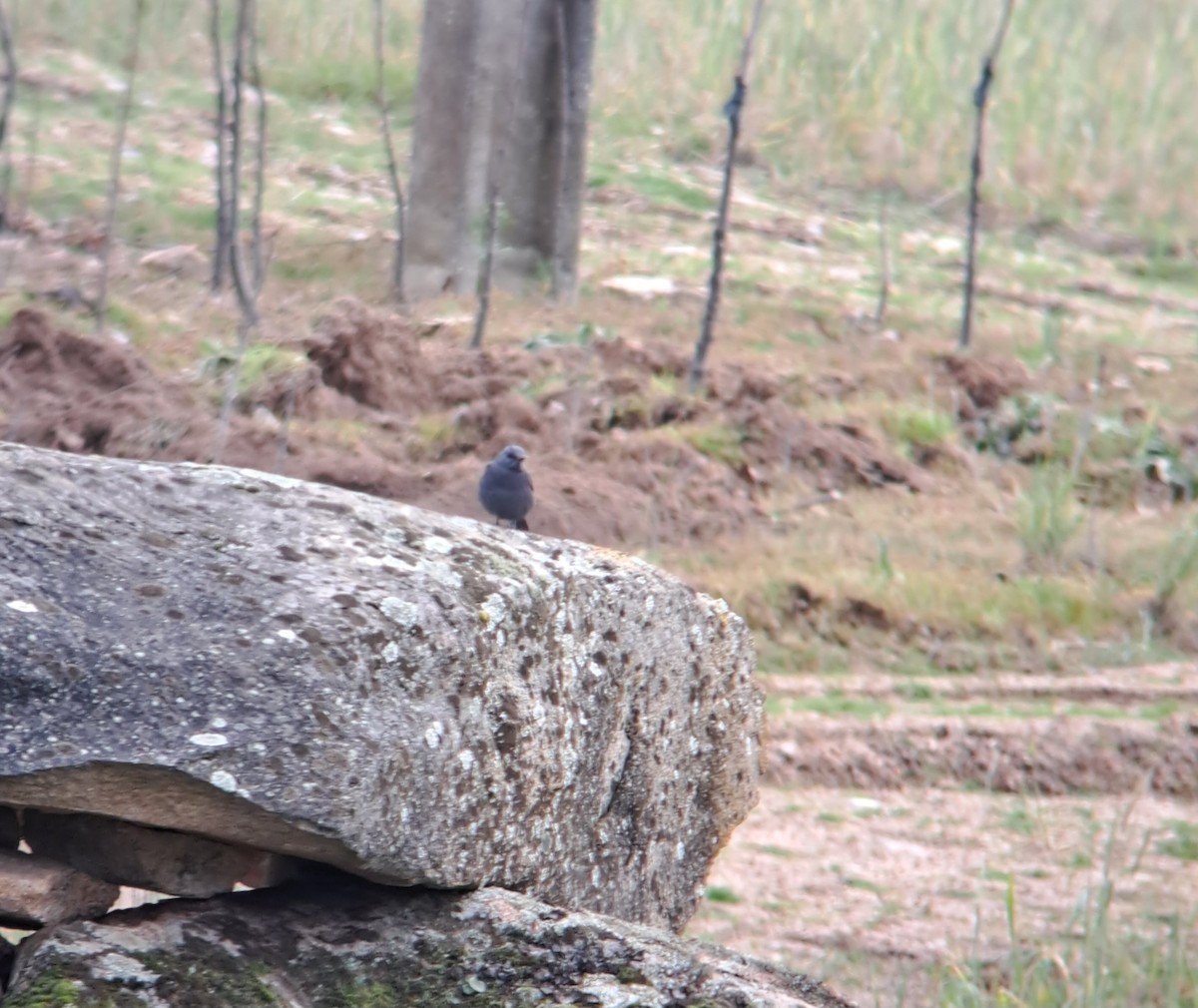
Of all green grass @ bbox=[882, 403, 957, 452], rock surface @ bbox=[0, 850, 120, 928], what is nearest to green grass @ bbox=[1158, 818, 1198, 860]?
rock surface @ bbox=[0, 850, 120, 928]

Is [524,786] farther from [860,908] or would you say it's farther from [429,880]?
[860,908]

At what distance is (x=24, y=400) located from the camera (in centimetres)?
603

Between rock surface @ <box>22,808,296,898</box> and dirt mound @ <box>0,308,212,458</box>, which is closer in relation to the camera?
rock surface @ <box>22,808,296,898</box>

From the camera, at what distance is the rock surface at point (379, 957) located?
202 cm

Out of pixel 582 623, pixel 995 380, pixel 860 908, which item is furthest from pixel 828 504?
pixel 582 623

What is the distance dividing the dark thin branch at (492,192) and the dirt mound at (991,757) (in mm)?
3220

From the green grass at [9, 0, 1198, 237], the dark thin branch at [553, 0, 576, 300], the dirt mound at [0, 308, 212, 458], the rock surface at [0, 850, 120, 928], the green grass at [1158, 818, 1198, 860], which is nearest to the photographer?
the rock surface at [0, 850, 120, 928]

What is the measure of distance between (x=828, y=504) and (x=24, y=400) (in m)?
3.31

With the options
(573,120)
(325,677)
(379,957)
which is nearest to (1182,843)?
(379,957)

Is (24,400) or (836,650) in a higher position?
(24,400)

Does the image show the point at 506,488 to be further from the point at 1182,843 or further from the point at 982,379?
the point at 982,379

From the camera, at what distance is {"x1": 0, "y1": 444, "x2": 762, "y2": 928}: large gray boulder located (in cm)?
198

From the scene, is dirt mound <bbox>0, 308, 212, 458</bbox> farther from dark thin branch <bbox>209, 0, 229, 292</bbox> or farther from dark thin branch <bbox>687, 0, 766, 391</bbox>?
dark thin branch <bbox>687, 0, 766, 391</bbox>

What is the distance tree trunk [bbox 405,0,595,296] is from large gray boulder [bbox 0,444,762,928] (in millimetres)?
6228
